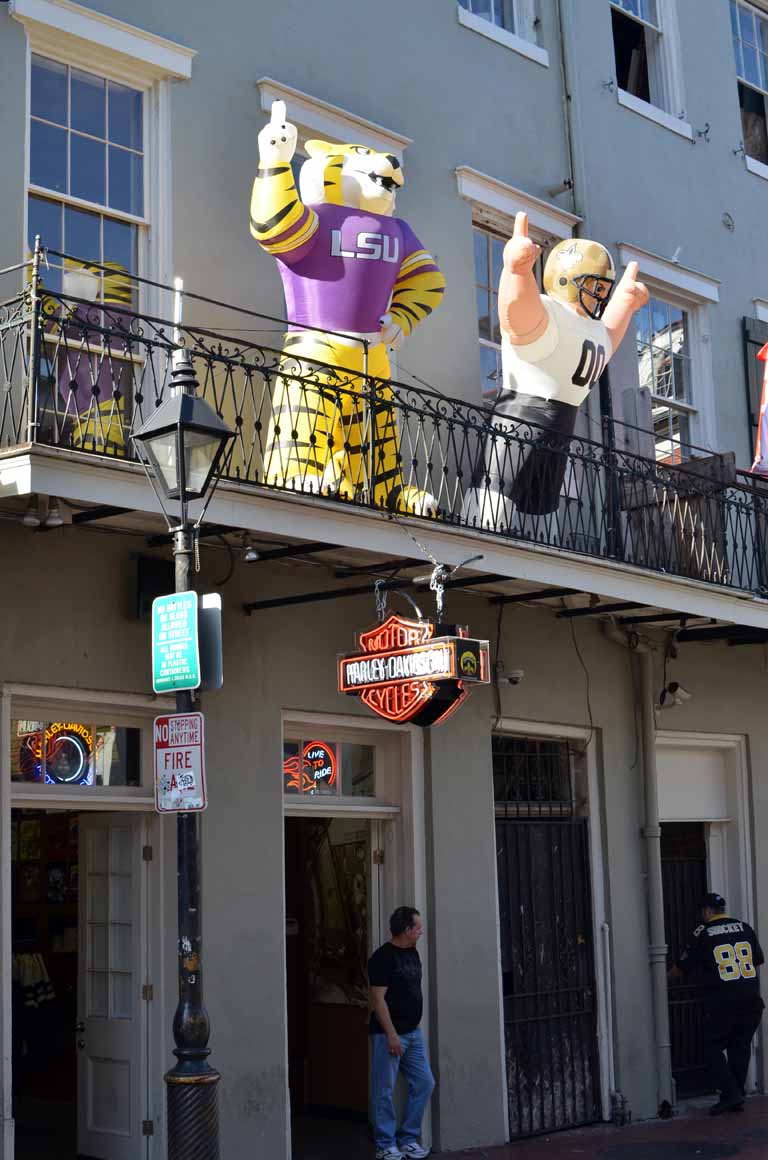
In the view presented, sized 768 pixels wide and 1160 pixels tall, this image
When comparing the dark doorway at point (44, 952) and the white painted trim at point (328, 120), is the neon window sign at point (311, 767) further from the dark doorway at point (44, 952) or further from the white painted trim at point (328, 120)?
the white painted trim at point (328, 120)

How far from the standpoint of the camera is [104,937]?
398 inches

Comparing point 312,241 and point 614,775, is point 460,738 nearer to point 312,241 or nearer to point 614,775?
point 614,775

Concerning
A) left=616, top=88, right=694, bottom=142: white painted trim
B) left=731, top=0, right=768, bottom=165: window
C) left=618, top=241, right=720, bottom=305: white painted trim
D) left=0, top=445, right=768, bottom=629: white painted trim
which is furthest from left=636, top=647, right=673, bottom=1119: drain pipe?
left=731, top=0, right=768, bottom=165: window

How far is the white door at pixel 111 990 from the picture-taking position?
382 inches

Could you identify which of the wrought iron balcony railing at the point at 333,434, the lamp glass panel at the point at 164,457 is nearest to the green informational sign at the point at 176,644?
the lamp glass panel at the point at 164,457

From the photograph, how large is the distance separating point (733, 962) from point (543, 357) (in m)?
5.28

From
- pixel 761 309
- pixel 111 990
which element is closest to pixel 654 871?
pixel 111 990

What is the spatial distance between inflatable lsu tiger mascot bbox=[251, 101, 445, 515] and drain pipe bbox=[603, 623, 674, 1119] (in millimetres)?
3626

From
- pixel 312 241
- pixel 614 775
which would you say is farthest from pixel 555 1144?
pixel 312 241

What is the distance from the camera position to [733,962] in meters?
13.1

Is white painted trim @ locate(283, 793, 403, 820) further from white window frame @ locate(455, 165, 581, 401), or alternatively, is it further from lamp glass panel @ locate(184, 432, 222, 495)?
lamp glass panel @ locate(184, 432, 222, 495)

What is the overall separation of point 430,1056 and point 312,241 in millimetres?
5716

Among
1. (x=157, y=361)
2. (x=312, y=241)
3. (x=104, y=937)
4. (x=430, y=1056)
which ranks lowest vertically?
(x=430, y=1056)

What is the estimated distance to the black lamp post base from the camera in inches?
274
